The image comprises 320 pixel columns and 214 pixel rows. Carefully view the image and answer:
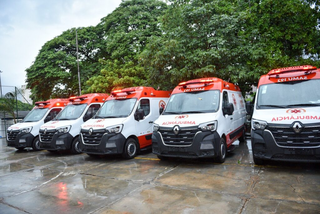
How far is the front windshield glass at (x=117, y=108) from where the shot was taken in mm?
8382

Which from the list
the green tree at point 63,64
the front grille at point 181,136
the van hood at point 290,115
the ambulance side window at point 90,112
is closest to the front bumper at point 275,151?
the van hood at point 290,115

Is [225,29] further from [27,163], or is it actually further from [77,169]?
[27,163]

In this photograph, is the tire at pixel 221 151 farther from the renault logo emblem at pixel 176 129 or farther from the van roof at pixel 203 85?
the van roof at pixel 203 85

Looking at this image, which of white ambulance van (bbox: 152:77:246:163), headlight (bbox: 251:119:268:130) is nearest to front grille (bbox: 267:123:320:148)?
headlight (bbox: 251:119:268:130)

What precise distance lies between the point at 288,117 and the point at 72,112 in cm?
808

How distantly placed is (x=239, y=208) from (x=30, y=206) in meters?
3.72

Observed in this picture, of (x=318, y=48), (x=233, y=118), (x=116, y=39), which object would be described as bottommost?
(x=233, y=118)

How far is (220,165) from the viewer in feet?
21.6

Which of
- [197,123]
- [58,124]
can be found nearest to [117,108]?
[58,124]

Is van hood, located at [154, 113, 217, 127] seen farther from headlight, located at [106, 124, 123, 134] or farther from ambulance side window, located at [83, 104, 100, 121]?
ambulance side window, located at [83, 104, 100, 121]

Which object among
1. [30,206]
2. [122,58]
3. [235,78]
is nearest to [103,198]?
[30,206]

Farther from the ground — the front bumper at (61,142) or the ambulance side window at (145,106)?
the ambulance side window at (145,106)

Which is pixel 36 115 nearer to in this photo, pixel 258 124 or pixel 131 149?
pixel 131 149

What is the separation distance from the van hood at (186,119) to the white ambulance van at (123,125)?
1.40 m
